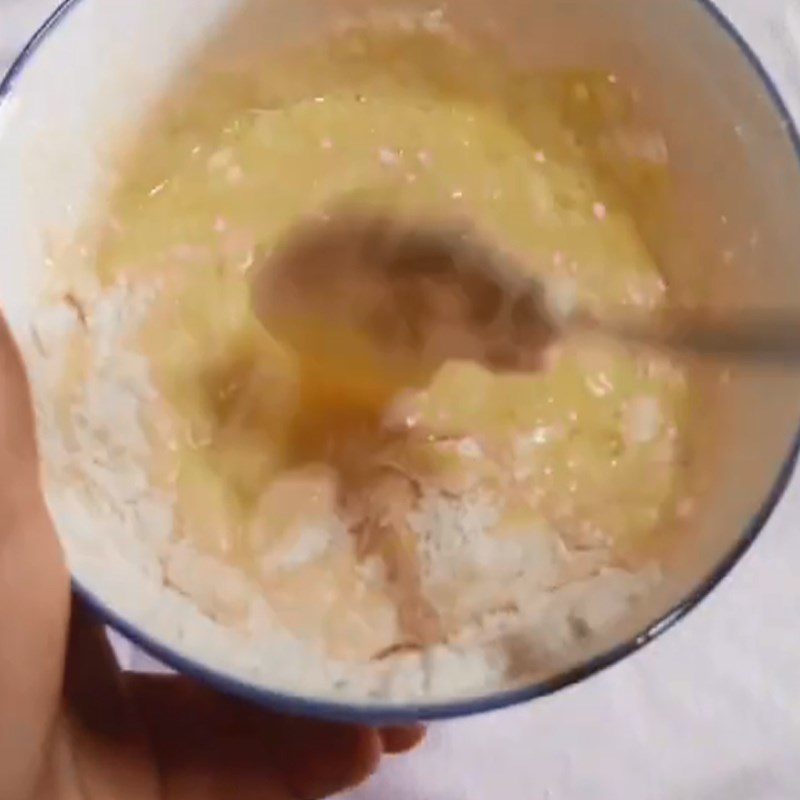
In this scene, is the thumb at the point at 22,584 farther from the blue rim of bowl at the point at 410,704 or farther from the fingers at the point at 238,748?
the fingers at the point at 238,748

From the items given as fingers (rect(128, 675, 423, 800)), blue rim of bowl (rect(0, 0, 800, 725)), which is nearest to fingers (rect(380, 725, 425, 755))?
fingers (rect(128, 675, 423, 800))

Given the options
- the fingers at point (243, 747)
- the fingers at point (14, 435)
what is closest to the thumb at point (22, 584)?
the fingers at point (14, 435)

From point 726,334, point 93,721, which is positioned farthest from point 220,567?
point 726,334

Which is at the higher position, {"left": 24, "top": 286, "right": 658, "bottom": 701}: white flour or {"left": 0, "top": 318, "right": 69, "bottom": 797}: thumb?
{"left": 0, "top": 318, "right": 69, "bottom": 797}: thumb

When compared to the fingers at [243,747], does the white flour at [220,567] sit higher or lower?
higher

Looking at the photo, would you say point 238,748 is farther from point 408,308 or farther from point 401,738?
point 408,308

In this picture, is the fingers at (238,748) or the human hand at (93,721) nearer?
the human hand at (93,721)

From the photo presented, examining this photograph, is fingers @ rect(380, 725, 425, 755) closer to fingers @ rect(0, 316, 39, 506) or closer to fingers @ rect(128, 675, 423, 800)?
fingers @ rect(128, 675, 423, 800)

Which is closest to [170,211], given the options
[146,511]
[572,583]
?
[146,511]
